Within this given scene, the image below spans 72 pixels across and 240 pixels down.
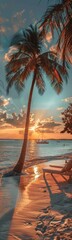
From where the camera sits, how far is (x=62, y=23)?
784 cm

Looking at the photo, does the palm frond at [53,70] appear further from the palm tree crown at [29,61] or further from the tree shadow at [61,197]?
the tree shadow at [61,197]

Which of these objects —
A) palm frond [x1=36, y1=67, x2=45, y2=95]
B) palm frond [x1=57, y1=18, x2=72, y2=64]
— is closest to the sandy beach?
palm frond [x1=57, y1=18, x2=72, y2=64]

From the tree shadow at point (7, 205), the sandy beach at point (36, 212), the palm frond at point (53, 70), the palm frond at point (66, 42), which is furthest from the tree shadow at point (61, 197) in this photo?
the palm frond at point (53, 70)

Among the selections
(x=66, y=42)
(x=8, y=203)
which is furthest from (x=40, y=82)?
(x=8, y=203)

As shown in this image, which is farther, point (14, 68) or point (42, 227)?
point (14, 68)

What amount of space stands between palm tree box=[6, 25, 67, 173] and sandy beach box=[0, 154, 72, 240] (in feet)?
20.1

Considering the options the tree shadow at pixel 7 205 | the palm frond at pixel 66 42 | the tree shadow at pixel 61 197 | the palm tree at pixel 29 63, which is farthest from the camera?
the palm tree at pixel 29 63

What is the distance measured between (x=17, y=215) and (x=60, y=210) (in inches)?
44.0

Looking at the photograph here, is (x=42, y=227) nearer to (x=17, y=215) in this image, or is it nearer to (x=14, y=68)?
(x=17, y=215)

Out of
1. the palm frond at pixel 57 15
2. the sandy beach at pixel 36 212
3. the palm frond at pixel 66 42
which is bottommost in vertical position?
the sandy beach at pixel 36 212

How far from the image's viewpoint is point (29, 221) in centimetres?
633

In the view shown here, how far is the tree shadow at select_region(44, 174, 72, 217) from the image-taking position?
728 cm

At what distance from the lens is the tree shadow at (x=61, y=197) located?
7279 millimetres

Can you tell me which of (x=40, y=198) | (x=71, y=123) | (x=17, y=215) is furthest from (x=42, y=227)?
(x=71, y=123)
